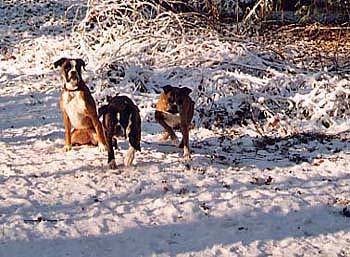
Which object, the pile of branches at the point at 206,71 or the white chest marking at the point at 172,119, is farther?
the pile of branches at the point at 206,71

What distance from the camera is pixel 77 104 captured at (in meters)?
7.93

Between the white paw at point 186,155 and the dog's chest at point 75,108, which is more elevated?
the dog's chest at point 75,108

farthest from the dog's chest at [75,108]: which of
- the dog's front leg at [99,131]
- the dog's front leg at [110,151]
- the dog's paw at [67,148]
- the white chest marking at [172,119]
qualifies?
the white chest marking at [172,119]

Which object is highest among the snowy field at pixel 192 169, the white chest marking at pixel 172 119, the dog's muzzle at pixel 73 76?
the dog's muzzle at pixel 73 76

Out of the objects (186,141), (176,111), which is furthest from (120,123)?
(186,141)

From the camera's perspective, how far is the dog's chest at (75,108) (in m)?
7.92

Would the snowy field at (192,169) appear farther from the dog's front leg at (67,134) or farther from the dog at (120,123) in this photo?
the dog at (120,123)

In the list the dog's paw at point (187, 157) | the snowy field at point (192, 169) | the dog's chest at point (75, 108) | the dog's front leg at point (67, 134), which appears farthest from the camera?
the dog's front leg at point (67, 134)

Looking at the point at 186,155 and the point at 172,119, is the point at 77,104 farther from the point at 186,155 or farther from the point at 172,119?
the point at 186,155

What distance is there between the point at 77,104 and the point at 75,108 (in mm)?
69

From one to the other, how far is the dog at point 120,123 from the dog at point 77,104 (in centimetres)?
71

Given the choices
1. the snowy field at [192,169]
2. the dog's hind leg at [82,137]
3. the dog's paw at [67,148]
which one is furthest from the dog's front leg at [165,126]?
the dog's paw at [67,148]

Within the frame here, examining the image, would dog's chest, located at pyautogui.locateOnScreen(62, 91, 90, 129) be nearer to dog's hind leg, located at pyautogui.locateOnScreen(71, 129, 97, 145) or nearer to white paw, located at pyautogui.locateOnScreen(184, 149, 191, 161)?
dog's hind leg, located at pyautogui.locateOnScreen(71, 129, 97, 145)

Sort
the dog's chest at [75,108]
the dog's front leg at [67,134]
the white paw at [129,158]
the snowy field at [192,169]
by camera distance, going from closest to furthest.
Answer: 1. the snowy field at [192,169]
2. the white paw at [129,158]
3. the dog's chest at [75,108]
4. the dog's front leg at [67,134]
